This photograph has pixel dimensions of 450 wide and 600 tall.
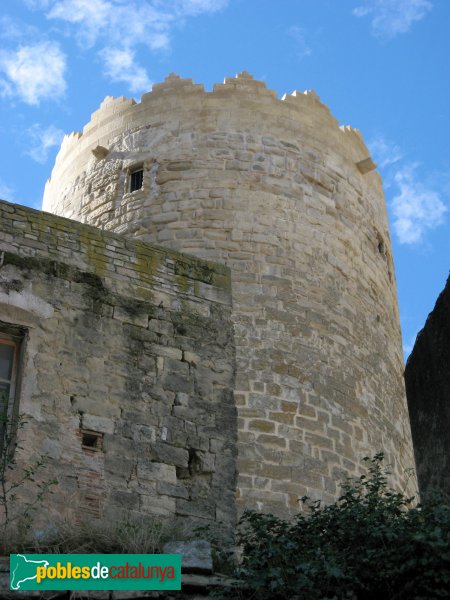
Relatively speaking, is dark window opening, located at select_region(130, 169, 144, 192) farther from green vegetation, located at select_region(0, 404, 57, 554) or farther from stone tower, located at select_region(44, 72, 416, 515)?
green vegetation, located at select_region(0, 404, 57, 554)

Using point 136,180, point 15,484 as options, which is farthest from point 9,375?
point 136,180

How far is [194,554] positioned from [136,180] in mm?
7058

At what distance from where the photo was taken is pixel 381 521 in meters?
7.60

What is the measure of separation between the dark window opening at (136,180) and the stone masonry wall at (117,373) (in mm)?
4364

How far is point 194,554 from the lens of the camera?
24.7 feet

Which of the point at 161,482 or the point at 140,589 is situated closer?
the point at 140,589

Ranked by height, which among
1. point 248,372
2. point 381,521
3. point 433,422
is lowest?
point 381,521

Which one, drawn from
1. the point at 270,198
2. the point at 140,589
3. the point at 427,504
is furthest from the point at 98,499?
the point at 270,198

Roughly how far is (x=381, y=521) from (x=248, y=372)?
4366 mm

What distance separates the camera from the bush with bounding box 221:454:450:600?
7066 mm

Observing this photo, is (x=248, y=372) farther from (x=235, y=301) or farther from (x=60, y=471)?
(x=60, y=471)

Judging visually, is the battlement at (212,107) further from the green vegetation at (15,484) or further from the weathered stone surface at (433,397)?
the green vegetation at (15,484)

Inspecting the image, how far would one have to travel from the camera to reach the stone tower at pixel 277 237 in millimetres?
11758

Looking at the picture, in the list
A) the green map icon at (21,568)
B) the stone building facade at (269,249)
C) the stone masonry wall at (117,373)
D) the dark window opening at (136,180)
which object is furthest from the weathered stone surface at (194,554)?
the dark window opening at (136,180)
